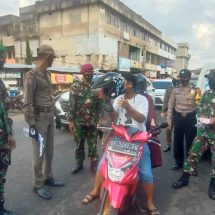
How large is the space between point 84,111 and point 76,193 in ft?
4.32

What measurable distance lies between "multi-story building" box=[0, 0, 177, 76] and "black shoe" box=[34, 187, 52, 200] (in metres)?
34.5

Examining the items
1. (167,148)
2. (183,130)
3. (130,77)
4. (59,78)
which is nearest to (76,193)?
(130,77)

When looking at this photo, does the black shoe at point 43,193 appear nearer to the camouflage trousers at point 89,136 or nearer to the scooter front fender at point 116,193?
the camouflage trousers at point 89,136

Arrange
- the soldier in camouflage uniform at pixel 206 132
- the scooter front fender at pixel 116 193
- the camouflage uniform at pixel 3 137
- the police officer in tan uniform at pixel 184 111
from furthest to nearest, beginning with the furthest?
the police officer in tan uniform at pixel 184 111, the soldier in camouflage uniform at pixel 206 132, the camouflage uniform at pixel 3 137, the scooter front fender at pixel 116 193

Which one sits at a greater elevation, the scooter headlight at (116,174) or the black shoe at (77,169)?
the scooter headlight at (116,174)

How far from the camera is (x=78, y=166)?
5254 millimetres

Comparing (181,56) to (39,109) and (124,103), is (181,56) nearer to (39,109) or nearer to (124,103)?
(39,109)

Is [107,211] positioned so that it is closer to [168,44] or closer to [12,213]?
[12,213]

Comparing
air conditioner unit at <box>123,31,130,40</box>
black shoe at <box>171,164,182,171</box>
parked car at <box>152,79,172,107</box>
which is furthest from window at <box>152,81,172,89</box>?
air conditioner unit at <box>123,31,130,40</box>

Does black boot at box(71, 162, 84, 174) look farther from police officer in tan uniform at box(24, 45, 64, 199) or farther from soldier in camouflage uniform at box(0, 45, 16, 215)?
soldier in camouflage uniform at box(0, 45, 16, 215)

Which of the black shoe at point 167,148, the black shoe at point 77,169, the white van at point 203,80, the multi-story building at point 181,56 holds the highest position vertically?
the multi-story building at point 181,56

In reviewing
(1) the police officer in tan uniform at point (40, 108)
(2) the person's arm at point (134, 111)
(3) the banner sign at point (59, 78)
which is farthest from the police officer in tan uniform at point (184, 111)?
(3) the banner sign at point (59, 78)

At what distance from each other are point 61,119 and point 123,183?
5.74 metres

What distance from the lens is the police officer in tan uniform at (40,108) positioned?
391 centimetres
